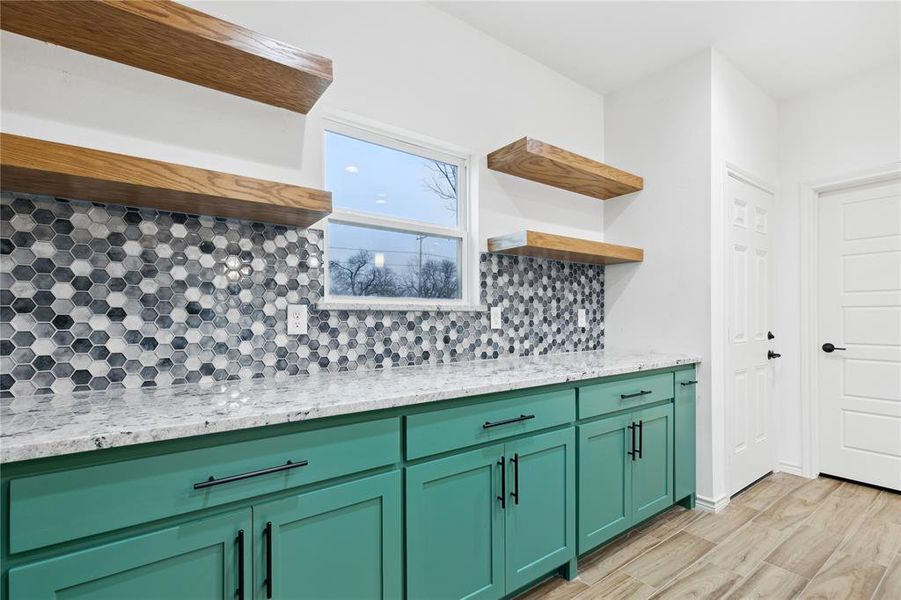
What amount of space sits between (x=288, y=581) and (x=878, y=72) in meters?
4.32

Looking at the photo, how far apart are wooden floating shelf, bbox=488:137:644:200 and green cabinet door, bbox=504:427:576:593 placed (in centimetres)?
145

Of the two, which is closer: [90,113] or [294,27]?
[90,113]

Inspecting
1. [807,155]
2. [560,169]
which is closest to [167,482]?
[560,169]

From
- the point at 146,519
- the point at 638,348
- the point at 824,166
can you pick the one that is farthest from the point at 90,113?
the point at 824,166

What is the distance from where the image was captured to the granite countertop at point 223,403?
0.99m

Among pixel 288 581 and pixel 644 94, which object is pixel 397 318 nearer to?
pixel 288 581

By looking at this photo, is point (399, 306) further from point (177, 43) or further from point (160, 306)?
point (177, 43)

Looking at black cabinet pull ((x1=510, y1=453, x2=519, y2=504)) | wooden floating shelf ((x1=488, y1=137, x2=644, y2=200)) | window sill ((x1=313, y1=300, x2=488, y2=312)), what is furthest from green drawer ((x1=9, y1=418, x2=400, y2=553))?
wooden floating shelf ((x1=488, y1=137, x2=644, y2=200))

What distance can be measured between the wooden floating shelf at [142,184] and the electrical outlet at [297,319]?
1.22ft

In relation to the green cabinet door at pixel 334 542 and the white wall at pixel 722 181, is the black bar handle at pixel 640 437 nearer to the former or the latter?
the white wall at pixel 722 181

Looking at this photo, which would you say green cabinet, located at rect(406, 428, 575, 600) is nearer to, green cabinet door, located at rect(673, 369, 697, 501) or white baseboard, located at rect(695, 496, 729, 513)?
green cabinet door, located at rect(673, 369, 697, 501)

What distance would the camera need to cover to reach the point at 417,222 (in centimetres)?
236

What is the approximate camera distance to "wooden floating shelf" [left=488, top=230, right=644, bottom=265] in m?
2.37

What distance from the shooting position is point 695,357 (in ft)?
8.68
